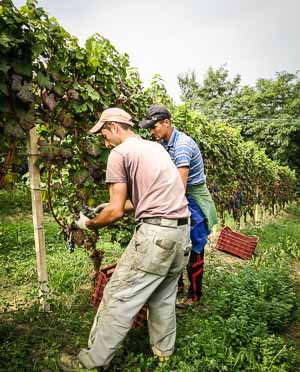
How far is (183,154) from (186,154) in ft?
0.11

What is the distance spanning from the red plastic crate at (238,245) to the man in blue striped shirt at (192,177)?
113 inches

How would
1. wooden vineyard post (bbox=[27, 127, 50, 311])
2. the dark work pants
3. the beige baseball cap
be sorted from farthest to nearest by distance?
the dark work pants
wooden vineyard post (bbox=[27, 127, 50, 311])
the beige baseball cap

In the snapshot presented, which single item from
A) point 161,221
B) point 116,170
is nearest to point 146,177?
point 116,170

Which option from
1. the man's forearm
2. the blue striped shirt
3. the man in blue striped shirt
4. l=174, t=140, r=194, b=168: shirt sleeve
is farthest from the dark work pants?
the man's forearm

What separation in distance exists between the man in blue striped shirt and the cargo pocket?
3.27 ft

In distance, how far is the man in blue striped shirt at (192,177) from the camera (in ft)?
10.7

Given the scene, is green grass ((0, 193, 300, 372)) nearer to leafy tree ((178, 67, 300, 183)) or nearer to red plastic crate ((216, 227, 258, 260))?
red plastic crate ((216, 227, 258, 260))

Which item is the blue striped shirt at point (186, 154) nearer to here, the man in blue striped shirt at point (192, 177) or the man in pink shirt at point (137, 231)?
the man in blue striped shirt at point (192, 177)

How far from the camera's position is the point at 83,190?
335 centimetres

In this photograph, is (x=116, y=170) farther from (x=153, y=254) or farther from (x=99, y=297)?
(x=99, y=297)

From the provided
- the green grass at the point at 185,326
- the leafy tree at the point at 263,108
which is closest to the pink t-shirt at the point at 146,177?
the green grass at the point at 185,326

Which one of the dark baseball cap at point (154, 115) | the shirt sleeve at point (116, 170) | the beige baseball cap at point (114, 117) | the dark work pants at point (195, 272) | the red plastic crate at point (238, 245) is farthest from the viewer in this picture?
the red plastic crate at point (238, 245)

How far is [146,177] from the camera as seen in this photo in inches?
93.5

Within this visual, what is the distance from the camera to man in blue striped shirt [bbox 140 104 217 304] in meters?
3.28
